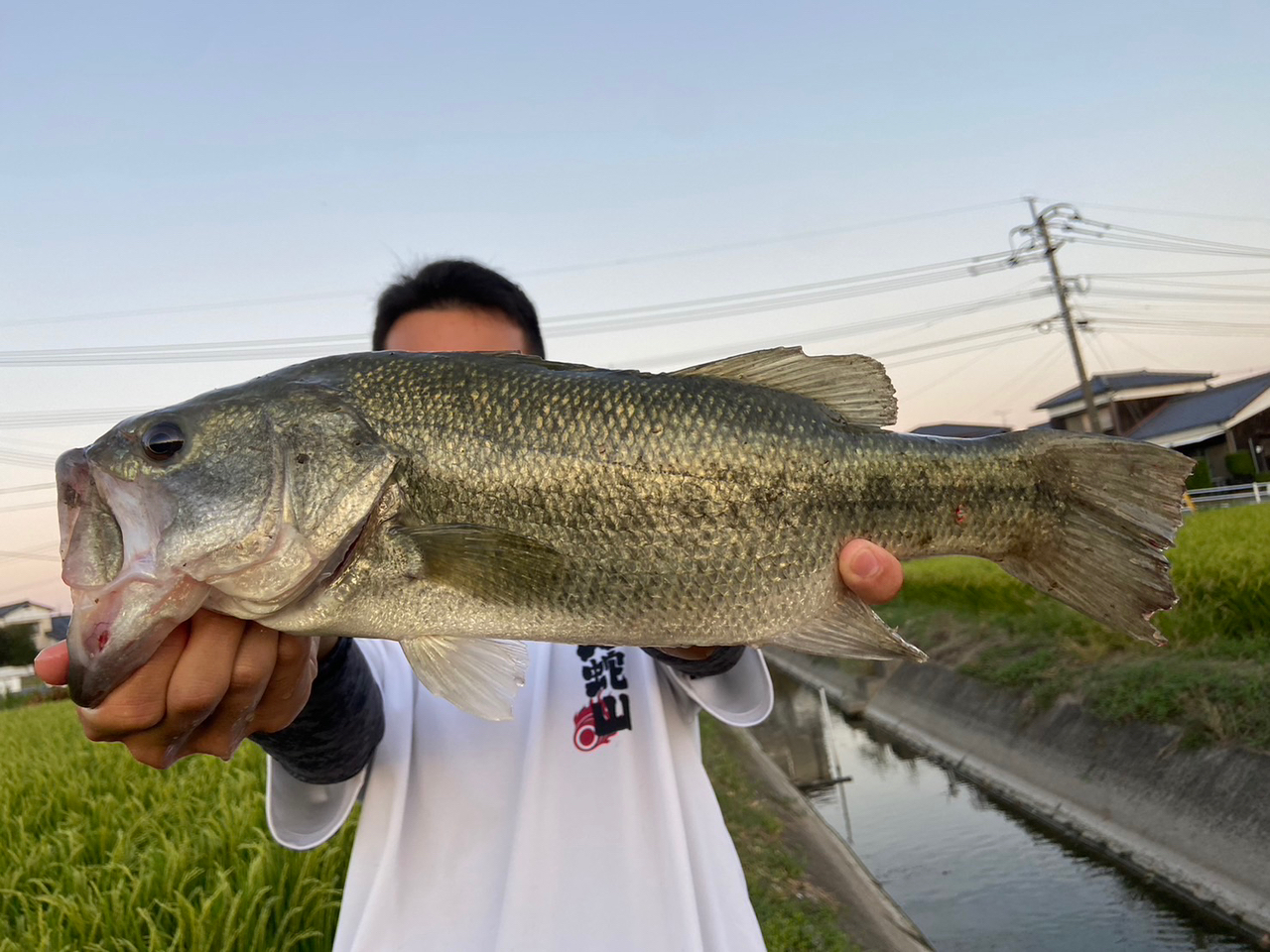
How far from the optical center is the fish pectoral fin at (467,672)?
1.91m

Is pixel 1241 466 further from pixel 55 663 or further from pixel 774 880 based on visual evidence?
pixel 55 663

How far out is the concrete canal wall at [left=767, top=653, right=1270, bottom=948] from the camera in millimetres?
6344

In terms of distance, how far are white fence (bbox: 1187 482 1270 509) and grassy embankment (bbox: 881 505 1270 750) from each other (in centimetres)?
974

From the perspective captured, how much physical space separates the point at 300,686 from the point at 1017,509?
2.03 meters

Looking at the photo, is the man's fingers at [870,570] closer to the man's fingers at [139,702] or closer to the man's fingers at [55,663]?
the man's fingers at [139,702]

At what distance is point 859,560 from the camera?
206 cm

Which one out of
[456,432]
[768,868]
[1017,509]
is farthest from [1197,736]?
[456,432]

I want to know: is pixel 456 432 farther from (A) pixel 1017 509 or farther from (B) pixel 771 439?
(A) pixel 1017 509

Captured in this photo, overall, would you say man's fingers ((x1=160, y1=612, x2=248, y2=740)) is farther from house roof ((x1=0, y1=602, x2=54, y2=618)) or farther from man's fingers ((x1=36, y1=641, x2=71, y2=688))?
house roof ((x1=0, y1=602, x2=54, y2=618))

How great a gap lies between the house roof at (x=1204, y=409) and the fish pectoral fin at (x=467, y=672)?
3501cm

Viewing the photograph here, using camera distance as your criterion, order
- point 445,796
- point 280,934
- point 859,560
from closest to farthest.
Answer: point 859,560 → point 445,796 → point 280,934

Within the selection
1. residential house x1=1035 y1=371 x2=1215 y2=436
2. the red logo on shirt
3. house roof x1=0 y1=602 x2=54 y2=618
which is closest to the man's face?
the red logo on shirt

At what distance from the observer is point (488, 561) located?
186cm

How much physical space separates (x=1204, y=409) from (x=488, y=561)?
39119 millimetres
